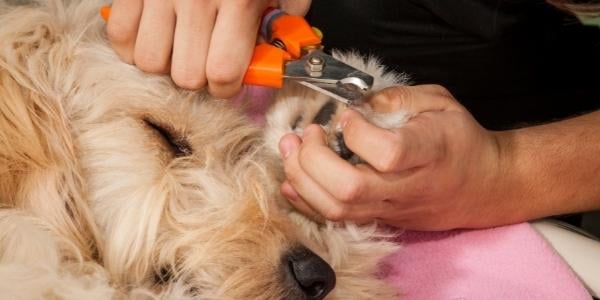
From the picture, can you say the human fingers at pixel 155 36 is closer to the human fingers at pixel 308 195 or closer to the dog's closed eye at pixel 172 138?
the dog's closed eye at pixel 172 138

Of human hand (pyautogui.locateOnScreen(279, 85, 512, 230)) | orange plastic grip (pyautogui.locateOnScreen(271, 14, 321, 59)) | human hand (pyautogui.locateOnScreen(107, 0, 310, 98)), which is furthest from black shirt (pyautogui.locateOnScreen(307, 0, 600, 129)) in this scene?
human hand (pyautogui.locateOnScreen(107, 0, 310, 98))

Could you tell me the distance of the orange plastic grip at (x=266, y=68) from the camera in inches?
40.1

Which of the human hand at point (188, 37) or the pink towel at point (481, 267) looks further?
the pink towel at point (481, 267)

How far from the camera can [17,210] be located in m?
0.93

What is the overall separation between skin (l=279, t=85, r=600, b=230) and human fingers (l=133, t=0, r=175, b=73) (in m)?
0.25

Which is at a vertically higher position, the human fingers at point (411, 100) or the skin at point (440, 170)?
the human fingers at point (411, 100)

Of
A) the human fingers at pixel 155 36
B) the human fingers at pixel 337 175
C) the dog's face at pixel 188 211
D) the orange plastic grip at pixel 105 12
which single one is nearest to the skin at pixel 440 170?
the human fingers at pixel 337 175

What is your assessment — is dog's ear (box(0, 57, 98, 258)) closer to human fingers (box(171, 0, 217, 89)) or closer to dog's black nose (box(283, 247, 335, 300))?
human fingers (box(171, 0, 217, 89))

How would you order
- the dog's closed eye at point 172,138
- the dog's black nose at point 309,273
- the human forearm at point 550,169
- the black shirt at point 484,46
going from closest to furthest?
1. the dog's black nose at point 309,273
2. the dog's closed eye at point 172,138
3. the human forearm at point 550,169
4. the black shirt at point 484,46

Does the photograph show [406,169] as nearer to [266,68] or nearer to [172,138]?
[266,68]

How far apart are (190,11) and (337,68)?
26 centimetres

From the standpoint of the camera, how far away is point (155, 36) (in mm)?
1018

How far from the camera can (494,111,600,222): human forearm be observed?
1.23 m

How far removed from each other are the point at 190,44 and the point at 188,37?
0.01 metres
